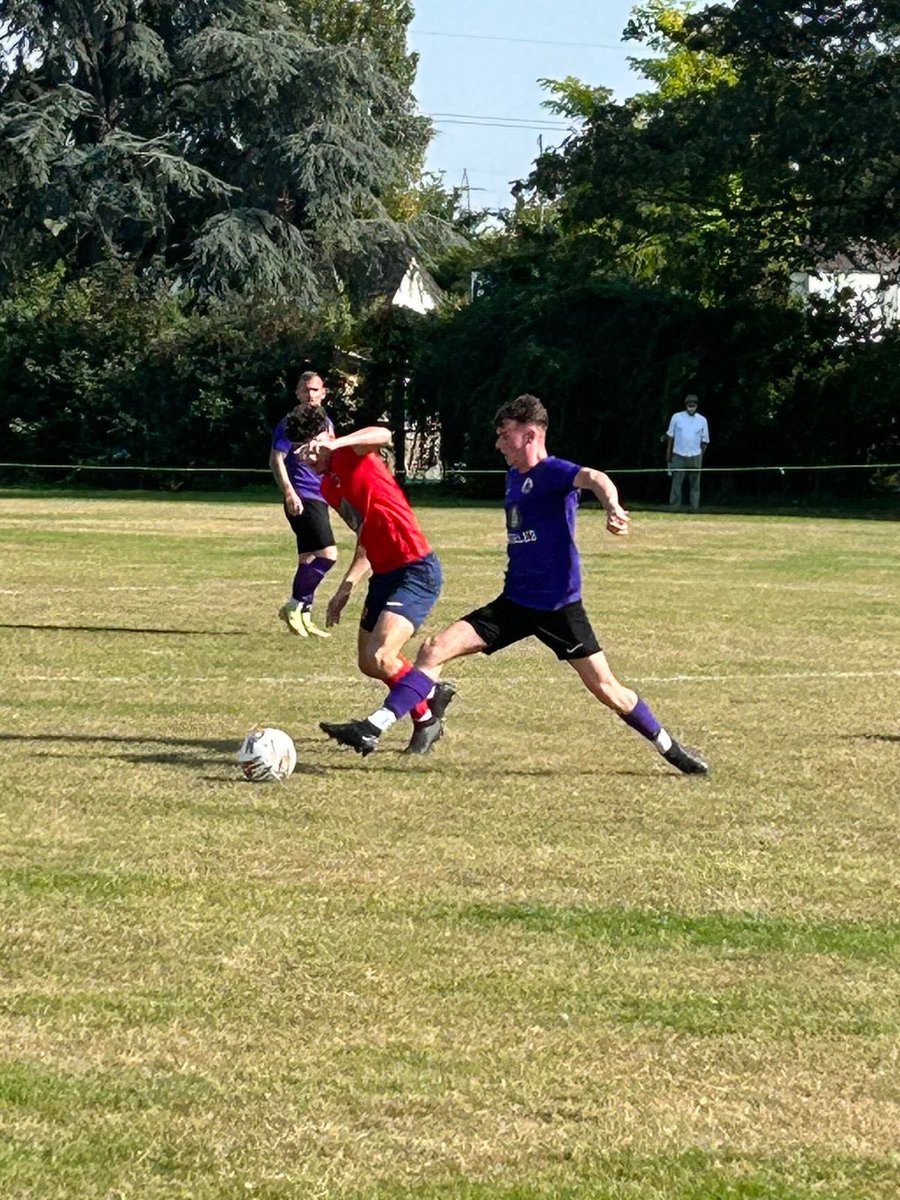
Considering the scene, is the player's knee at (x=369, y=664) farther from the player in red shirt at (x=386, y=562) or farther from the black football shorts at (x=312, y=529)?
the black football shorts at (x=312, y=529)

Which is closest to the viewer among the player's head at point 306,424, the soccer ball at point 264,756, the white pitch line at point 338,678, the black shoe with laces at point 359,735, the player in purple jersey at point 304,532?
the soccer ball at point 264,756

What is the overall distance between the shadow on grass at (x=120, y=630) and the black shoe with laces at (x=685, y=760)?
6.30 meters

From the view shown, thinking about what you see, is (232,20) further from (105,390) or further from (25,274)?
(105,390)

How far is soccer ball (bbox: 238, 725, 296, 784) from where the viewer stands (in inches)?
363

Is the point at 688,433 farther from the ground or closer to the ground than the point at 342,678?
farther from the ground

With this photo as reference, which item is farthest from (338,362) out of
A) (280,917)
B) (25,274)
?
(280,917)

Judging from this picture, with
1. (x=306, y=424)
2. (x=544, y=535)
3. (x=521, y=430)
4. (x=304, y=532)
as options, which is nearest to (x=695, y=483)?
(x=304, y=532)

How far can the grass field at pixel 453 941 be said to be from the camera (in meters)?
4.66

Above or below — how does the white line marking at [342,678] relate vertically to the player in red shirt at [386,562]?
below

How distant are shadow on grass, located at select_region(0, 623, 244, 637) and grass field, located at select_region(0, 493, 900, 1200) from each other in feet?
5.26

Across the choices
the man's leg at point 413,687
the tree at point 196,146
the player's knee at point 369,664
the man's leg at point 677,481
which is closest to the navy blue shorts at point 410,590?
the player's knee at point 369,664

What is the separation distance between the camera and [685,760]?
379 inches

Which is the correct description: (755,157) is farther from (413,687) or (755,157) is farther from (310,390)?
(413,687)

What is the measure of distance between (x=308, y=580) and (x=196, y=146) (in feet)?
135
